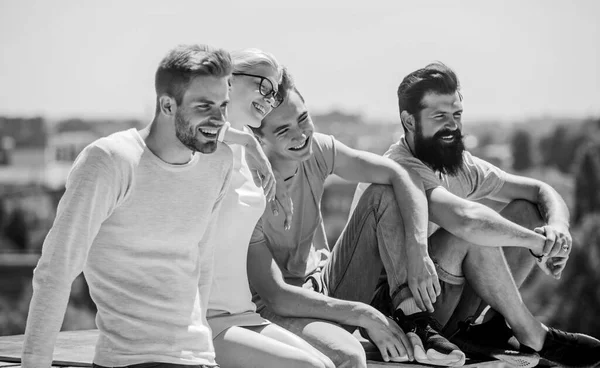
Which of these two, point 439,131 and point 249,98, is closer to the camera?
point 249,98

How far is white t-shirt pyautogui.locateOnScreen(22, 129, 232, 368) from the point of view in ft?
11.1

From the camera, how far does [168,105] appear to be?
3719 millimetres

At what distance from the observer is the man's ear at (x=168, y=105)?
371 cm

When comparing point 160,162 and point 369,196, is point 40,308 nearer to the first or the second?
point 160,162

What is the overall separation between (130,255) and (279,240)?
151cm

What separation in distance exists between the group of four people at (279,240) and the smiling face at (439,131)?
1 centimetres

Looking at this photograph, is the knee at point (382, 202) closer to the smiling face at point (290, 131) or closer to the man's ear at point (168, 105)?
the smiling face at point (290, 131)

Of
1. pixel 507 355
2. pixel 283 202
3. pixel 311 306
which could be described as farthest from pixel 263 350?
pixel 507 355

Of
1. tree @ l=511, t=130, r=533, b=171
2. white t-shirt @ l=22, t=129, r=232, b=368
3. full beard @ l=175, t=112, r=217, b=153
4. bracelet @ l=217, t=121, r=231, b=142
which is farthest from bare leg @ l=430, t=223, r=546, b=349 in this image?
tree @ l=511, t=130, r=533, b=171

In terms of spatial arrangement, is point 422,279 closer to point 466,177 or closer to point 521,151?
point 466,177

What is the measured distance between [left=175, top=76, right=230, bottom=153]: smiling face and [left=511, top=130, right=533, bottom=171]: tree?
106 m

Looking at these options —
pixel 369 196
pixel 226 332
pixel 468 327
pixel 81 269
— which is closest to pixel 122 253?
pixel 81 269

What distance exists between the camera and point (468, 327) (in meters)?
5.15

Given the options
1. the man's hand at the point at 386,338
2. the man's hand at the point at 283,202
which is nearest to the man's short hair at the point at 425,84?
the man's hand at the point at 283,202
